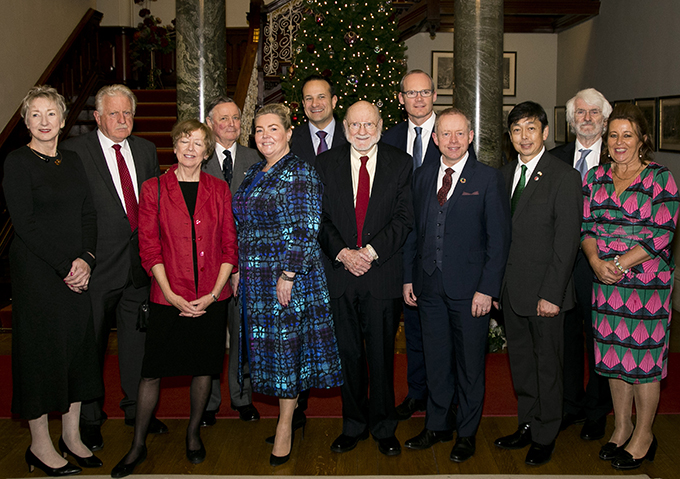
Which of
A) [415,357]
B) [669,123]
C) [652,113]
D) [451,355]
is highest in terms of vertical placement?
[652,113]

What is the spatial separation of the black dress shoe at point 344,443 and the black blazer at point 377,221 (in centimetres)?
81

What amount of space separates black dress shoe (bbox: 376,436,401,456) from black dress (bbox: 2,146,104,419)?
1617 millimetres

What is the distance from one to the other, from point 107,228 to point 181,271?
0.63 meters

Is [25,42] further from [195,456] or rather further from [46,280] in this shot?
[195,456]

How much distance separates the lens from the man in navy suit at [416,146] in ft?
12.6

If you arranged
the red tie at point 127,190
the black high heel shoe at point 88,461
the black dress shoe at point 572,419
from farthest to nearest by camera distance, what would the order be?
the black dress shoe at point 572,419
the red tie at point 127,190
the black high heel shoe at point 88,461

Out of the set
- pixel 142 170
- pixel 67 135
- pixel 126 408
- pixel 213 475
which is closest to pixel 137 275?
pixel 142 170

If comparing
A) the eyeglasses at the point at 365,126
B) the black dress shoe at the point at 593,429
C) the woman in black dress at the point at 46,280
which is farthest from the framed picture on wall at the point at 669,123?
the woman in black dress at the point at 46,280

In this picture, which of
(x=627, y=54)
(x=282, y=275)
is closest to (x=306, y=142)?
(x=282, y=275)

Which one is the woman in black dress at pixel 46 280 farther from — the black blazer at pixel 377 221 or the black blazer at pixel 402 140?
the black blazer at pixel 402 140

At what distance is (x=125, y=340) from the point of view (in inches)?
144

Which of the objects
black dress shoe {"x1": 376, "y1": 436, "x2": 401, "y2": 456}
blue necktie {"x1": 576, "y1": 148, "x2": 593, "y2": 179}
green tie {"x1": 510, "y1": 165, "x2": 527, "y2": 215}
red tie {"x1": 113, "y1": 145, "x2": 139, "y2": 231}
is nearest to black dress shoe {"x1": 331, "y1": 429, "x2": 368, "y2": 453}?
black dress shoe {"x1": 376, "y1": 436, "x2": 401, "y2": 456}

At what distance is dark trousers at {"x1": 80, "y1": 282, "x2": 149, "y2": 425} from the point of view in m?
3.52

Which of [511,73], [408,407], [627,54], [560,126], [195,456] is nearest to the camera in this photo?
[195,456]
